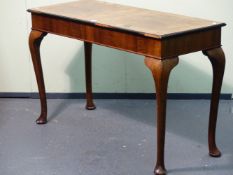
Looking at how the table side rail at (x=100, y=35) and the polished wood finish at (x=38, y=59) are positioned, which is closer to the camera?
the table side rail at (x=100, y=35)

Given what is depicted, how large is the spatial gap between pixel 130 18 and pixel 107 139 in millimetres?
719

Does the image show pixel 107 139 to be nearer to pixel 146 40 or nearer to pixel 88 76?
pixel 88 76

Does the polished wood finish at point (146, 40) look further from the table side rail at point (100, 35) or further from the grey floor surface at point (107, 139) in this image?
the grey floor surface at point (107, 139)

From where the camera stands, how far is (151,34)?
83.0 inches

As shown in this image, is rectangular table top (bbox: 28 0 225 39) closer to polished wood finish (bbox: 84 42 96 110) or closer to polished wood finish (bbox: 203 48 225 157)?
polished wood finish (bbox: 203 48 225 157)

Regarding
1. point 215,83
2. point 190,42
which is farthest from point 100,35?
point 215,83

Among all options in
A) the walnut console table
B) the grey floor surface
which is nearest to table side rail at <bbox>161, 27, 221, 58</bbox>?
the walnut console table

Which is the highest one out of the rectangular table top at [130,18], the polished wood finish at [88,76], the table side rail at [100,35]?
the rectangular table top at [130,18]

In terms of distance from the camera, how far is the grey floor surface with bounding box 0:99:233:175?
8.14 feet

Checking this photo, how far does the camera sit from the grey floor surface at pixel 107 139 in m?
2.48

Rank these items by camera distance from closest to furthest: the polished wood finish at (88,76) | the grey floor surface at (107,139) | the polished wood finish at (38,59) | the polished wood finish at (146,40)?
1. the polished wood finish at (146,40)
2. the grey floor surface at (107,139)
3. the polished wood finish at (38,59)
4. the polished wood finish at (88,76)

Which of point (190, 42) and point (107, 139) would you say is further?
point (107, 139)

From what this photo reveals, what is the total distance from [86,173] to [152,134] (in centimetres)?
57

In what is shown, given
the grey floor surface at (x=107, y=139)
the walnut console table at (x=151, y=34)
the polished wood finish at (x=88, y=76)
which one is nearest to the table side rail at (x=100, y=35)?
the walnut console table at (x=151, y=34)
